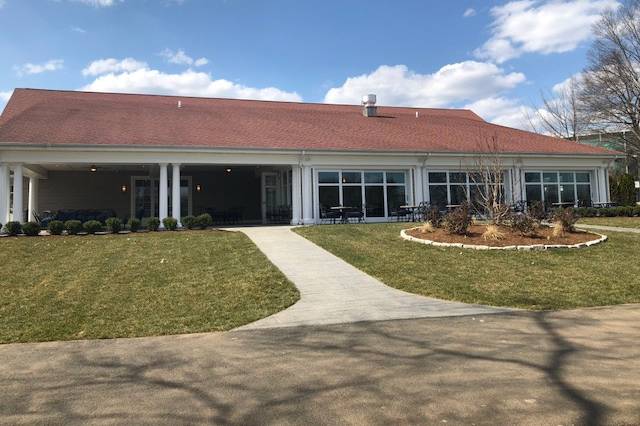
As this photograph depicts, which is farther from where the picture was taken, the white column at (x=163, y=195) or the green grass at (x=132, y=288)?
Answer: the white column at (x=163, y=195)

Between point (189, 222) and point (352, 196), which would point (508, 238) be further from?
point (189, 222)

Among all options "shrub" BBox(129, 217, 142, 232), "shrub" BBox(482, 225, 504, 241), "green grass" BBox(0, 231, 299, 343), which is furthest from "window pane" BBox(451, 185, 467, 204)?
"shrub" BBox(129, 217, 142, 232)

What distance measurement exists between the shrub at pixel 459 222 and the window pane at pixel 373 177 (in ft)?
27.0

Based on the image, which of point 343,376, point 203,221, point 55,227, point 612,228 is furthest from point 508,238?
point 55,227

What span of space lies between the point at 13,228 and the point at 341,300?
44.8ft

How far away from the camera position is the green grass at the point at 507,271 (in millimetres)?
8039

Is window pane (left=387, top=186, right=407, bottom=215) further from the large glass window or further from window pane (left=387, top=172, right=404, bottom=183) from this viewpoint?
the large glass window

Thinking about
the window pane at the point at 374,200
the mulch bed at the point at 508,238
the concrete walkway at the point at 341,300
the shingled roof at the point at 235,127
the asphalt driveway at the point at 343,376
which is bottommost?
the asphalt driveway at the point at 343,376

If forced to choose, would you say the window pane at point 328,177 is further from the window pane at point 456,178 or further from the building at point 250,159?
the window pane at point 456,178

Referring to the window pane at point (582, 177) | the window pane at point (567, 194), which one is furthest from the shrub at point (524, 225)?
the window pane at point (582, 177)

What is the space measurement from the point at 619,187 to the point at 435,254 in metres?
27.6

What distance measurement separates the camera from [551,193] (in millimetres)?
24141

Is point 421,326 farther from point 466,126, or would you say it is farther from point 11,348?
point 466,126

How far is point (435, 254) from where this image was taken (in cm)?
1186
